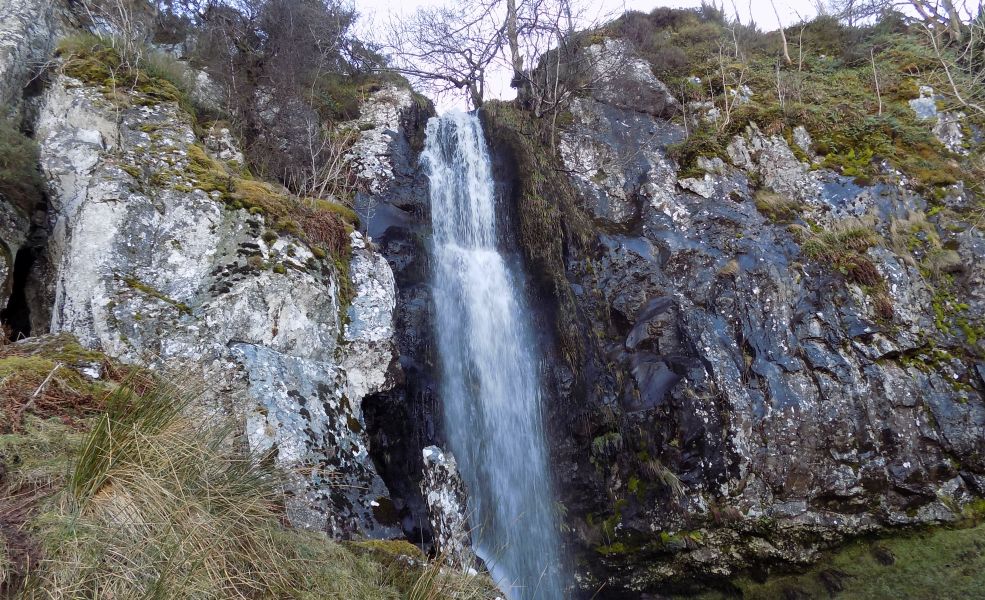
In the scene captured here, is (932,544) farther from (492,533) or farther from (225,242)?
(225,242)

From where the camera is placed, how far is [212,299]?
16.6ft

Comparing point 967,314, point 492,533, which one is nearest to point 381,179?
point 492,533

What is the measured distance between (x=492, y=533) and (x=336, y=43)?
10730 mm

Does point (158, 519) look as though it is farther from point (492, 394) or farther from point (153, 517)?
point (492, 394)

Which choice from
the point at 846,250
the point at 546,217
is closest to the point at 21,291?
the point at 546,217

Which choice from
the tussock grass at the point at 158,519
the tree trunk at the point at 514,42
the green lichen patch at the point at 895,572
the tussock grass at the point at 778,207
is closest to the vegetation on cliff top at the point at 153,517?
the tussock grass at the point at 158,519

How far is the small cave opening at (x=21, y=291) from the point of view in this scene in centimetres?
552

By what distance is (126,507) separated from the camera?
2.15 meters

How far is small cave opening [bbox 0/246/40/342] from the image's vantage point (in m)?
5.52

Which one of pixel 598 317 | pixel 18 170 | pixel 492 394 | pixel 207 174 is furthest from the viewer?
pixel 598 317

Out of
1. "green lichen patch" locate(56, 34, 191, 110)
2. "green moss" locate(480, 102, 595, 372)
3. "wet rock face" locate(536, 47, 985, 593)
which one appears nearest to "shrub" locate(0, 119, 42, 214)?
"green lichen patch" locate(56, 34, 191, 110)

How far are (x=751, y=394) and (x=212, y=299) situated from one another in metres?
6.91

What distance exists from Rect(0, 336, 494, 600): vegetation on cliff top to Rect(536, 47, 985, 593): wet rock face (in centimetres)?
522

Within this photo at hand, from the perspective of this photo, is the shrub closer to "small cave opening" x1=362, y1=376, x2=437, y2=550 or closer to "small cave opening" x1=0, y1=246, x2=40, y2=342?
"small cave opening" x1=0, y1=246, x2=40, y2=342
